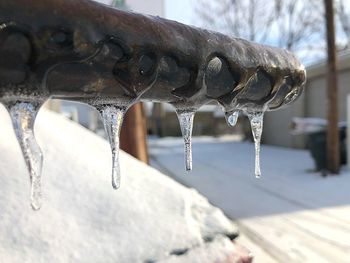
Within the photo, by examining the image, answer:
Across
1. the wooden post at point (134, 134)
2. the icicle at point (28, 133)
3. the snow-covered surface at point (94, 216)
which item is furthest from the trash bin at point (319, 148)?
the icicle at point (28, 133)

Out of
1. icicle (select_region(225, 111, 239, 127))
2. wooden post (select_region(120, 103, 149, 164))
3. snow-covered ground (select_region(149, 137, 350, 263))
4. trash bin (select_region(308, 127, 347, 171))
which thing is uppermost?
icicle (select_region(225, 111, 239, 127))

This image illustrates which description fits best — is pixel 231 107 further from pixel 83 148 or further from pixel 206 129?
pixel 206 129

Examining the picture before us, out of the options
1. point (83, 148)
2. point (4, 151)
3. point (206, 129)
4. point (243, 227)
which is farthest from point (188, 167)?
point (206, 129)

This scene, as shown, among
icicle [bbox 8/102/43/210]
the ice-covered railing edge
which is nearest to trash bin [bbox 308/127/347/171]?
the ice-covered railing edge

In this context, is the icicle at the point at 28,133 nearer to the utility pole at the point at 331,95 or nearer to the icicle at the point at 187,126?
the icicle at the point at 187,126

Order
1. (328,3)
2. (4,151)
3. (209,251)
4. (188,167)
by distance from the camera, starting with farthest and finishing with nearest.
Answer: (328,3) → (4,151) → (209,251) → (188,167)

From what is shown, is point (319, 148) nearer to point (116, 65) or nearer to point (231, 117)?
point (231, 117)

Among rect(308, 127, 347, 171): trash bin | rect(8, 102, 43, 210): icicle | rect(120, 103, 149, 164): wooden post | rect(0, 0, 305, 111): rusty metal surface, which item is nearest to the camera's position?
rect(0, 0, 305, 111): rusty metal surface

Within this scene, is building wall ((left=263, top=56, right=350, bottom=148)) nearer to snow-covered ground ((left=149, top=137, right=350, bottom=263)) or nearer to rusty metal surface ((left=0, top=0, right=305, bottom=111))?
snow-covered ground ((left=149, top=137, right=350, bottom=263))
